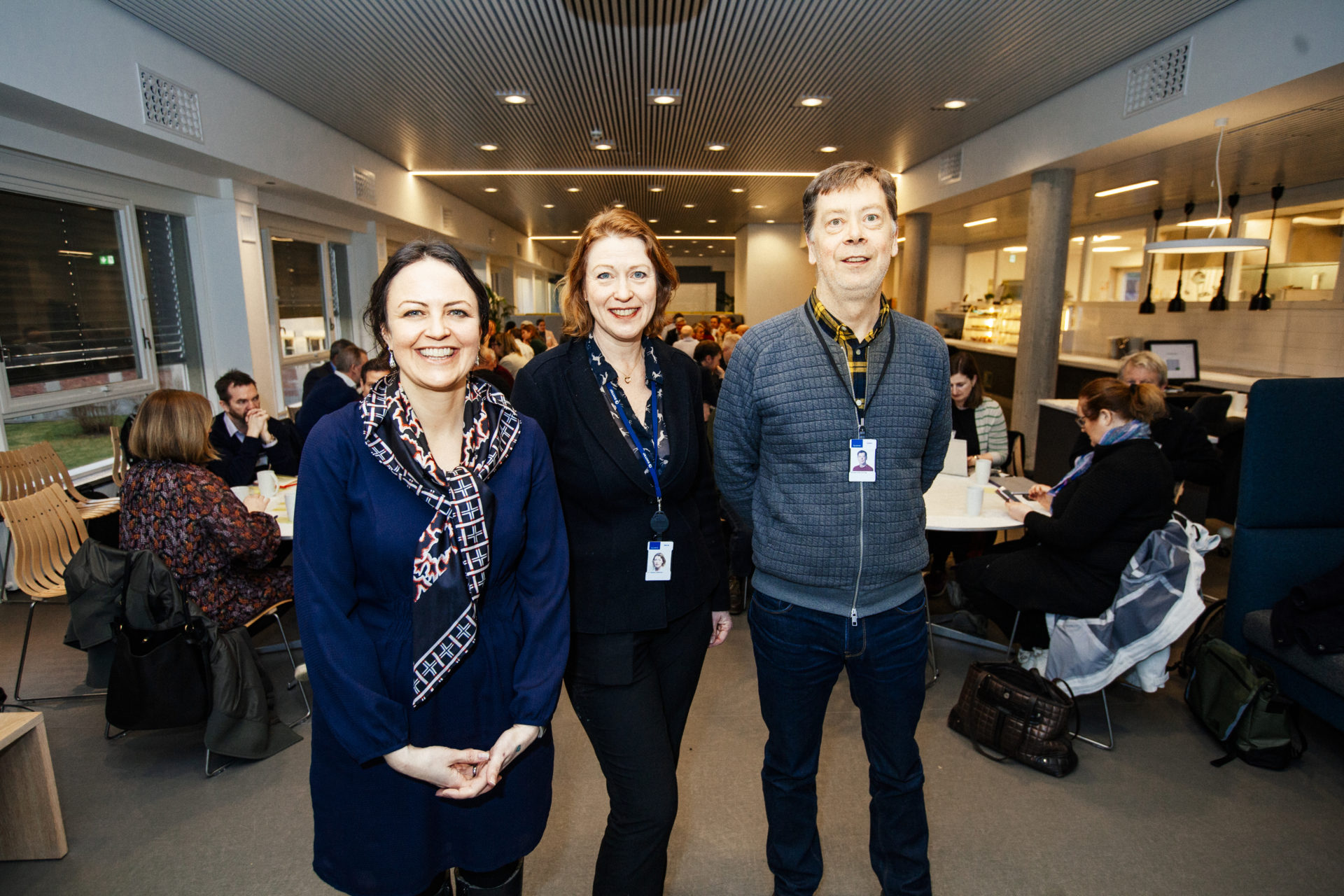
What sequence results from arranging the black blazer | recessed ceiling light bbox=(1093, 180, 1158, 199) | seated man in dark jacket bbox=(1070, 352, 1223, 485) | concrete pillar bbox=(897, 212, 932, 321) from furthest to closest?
concrete pillar bbox=(897, 212, 932, 321) → recessed ceiling light bbox=(1093, 180, 1158, 199) → seated man in dark jacket bbox=(1070, 352, 1223, 485) → the black blazer

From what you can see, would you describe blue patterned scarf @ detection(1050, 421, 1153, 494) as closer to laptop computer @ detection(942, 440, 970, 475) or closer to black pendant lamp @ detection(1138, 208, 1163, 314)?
laptop computer @ detection(942, 440, 970, 475)

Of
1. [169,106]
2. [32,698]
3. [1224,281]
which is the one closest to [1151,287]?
[1224,281]

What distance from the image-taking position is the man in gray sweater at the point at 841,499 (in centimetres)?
155

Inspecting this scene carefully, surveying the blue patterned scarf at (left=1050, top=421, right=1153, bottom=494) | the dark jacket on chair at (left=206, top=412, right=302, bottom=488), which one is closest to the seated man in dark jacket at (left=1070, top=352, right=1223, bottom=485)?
the blue patterned scarf at (left=1050, top=421, right=1153, bottom=494)

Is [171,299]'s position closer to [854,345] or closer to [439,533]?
[439,533]

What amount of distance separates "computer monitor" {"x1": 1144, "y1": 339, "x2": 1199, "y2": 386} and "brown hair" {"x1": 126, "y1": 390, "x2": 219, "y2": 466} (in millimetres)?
7529

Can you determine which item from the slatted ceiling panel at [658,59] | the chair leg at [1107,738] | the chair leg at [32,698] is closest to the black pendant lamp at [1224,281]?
the slatted ceiling panel at [658,59]

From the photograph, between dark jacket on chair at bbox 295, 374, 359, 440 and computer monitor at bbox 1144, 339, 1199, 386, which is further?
computer monitor at bbox 1144, 339, 1199, 386

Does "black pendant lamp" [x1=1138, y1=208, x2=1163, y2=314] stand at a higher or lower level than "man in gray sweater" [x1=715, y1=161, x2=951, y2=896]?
higher

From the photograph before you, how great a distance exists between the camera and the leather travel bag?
2.60m

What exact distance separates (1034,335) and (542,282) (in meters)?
20.6

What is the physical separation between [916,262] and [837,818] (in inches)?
356

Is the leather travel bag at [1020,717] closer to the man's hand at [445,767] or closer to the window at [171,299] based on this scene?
the man's hand at [445,767]

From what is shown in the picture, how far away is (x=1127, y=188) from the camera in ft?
26.9
